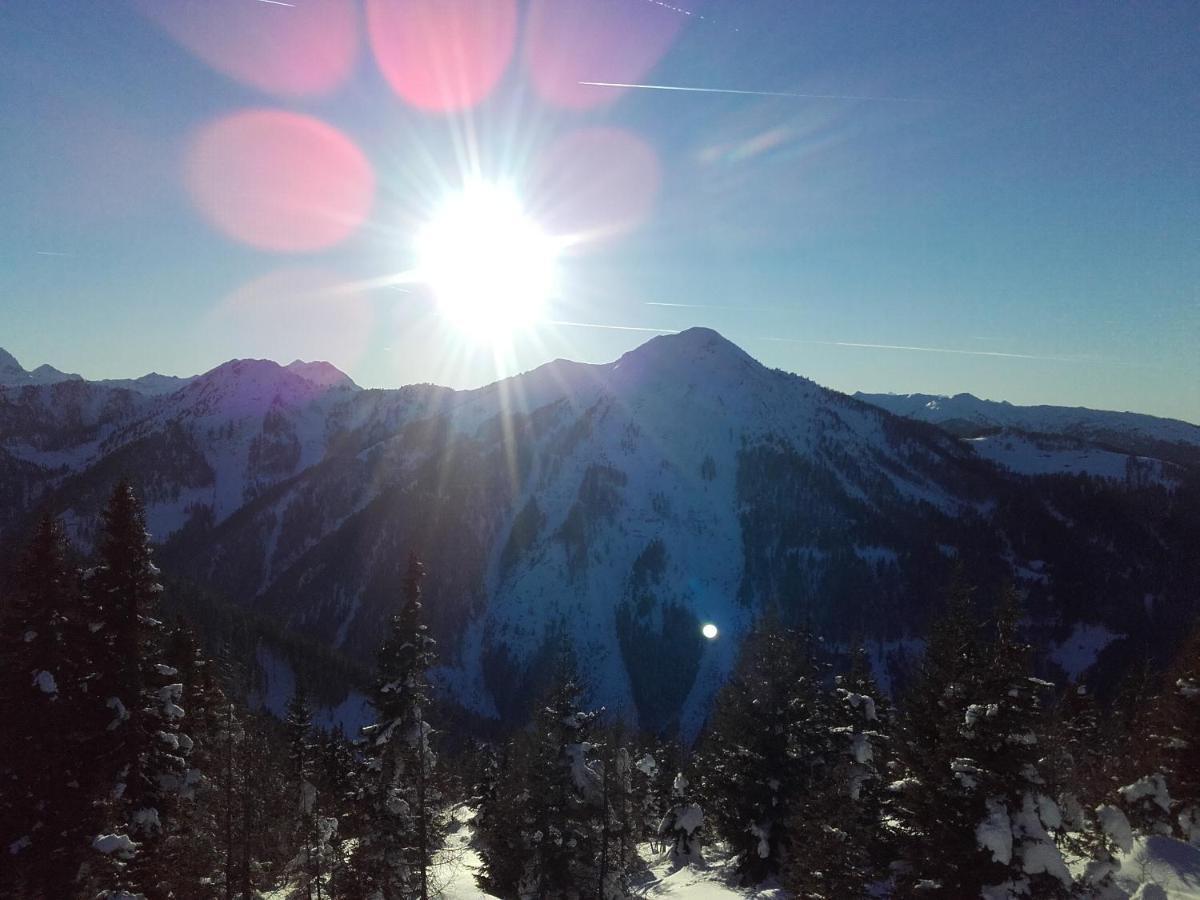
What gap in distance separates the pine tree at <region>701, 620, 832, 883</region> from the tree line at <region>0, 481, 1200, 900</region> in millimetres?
110

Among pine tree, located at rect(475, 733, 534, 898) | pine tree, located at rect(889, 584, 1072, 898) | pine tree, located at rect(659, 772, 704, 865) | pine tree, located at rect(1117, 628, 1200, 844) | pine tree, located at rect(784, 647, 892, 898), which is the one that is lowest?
pine tree, located at rect(659, 772, 704, 865)

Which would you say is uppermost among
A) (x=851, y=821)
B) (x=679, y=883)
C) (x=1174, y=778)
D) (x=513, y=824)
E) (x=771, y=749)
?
(x=1174, y=778)

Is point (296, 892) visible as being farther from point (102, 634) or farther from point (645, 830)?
point (645, 830)

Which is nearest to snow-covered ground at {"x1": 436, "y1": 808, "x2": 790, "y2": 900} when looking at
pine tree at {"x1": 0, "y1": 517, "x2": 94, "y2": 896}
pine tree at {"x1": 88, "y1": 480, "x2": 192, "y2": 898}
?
pine tree at {"x1": 88, "y1": 480, "x2": 192, "y2": 898}

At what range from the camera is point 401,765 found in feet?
71.6

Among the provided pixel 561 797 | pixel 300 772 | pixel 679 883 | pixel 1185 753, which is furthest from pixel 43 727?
pixel 1185 753

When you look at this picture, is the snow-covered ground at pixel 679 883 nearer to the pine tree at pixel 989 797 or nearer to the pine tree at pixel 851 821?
the pine tree at pixel 851 821

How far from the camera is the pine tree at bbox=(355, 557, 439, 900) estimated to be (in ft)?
71.1

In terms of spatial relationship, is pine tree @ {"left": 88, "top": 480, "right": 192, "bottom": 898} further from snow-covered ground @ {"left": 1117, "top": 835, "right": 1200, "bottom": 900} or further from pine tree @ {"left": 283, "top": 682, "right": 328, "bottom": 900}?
snow-covered ground @ {"left": 1117, "top": 835, "right": 1200, "bottom": 900}

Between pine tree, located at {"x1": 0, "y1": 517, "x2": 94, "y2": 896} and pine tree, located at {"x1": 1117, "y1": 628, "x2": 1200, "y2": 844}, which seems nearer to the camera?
pine tree, located at {"x1": 0, "y1": 517, "x2": 94, "y2": 896}

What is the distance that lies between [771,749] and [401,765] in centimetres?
1813

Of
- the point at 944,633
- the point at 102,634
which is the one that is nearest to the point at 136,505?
the point at 102,634

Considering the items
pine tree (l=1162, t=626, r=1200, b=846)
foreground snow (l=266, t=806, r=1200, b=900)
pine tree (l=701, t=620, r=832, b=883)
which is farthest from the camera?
pine tree (l=701, t=620, r=832, b=883)

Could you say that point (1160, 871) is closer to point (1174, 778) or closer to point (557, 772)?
point (1174, 778)
